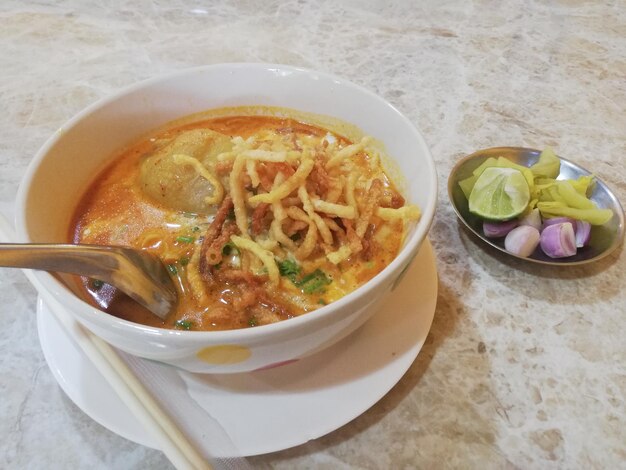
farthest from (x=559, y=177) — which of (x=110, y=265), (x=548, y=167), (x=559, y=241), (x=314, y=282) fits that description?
(x=110, y=265)

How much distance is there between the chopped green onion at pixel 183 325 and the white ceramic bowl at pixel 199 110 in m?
0.14

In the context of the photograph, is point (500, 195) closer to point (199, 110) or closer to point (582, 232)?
point (582, 232)

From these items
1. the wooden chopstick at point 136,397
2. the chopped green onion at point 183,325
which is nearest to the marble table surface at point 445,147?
the wooden chopstick at point 136,397

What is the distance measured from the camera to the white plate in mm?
1042

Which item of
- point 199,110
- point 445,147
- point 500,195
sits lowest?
point 445,147

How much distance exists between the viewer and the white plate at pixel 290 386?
3.42 feet

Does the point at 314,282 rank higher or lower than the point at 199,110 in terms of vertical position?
lower

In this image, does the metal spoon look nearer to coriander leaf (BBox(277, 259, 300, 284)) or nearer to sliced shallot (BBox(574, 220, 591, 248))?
coriander leaf (BBox(277, 259, 300, 284))

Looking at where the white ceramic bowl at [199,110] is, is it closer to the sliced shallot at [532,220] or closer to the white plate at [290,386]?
the white plate at [290,386]

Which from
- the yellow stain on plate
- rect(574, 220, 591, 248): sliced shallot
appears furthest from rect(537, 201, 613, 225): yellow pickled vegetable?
the yellow stain on plate

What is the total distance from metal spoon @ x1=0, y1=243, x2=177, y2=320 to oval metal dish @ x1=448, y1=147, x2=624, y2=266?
1.00m

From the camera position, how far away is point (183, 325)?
1.12 m

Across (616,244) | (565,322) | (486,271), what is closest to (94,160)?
(486,271)

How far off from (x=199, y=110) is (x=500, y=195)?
40.0 inches
